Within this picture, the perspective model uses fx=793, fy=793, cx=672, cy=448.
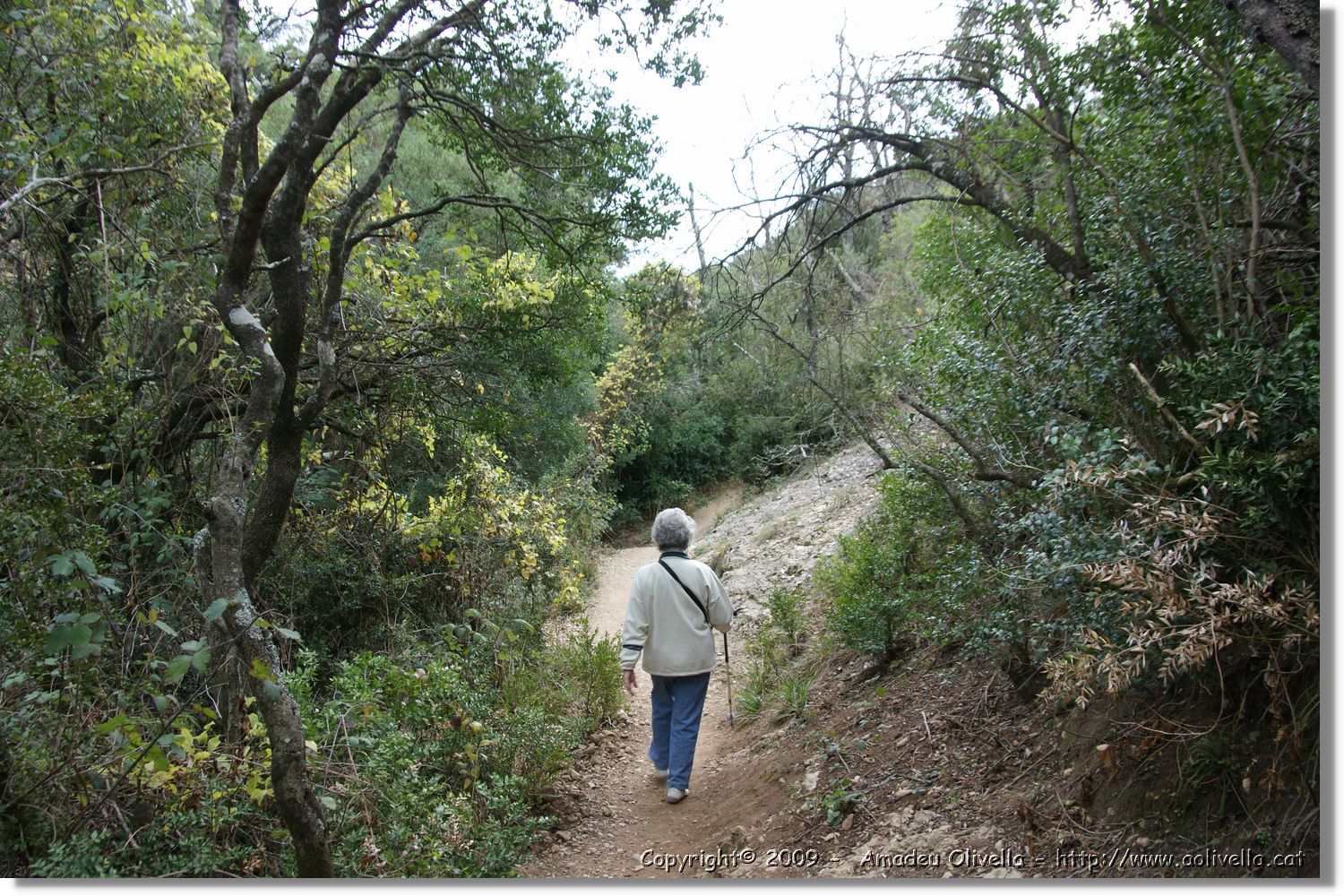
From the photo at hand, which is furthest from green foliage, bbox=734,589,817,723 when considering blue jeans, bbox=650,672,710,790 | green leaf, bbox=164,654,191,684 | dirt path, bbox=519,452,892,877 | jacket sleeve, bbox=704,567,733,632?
green leaf, bbox=164,654,191,684

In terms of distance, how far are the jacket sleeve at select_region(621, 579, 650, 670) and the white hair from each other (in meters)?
0.31

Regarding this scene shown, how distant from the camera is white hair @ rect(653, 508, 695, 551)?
15.7 feet

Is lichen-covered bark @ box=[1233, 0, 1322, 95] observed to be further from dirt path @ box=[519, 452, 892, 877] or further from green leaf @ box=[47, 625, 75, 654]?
green leaf @ box=[47, 625, 75, 654]

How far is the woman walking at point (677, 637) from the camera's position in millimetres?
4605

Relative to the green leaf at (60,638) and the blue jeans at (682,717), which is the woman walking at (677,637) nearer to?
the blue jeans at (682,717)

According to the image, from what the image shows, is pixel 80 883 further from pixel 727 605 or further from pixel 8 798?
pixel 727 605

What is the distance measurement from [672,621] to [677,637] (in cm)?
10

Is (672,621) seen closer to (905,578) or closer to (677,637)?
(677,637)

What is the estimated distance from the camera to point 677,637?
4609 mm

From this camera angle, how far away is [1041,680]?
4141 millimetres

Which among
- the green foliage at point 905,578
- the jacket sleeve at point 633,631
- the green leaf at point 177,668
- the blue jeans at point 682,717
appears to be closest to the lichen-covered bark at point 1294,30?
the green foliage at point 905,578

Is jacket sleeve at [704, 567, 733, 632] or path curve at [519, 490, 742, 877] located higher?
jacket sleeve at [704, 567, 733, 632]

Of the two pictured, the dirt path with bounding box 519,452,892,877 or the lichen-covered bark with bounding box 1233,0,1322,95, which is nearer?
the lichen-covered bark with bounding box 1233,0,1322,95

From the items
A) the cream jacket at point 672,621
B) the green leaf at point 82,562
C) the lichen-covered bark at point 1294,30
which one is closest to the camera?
the green leaf at point 82,562
